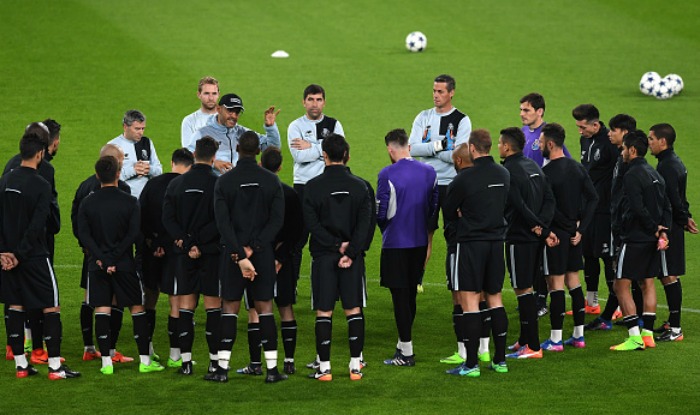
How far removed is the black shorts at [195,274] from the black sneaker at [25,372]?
4.63 ft

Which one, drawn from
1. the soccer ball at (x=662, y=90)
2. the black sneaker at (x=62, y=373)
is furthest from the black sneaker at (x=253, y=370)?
the soccer ball at (x=662, y=90)

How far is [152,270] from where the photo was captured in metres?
10.5

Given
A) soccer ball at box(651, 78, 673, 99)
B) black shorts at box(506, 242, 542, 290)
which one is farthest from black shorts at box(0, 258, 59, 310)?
soccer ball at box(651, 78, 673, 99)

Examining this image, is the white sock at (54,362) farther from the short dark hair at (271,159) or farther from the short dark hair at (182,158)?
the short dark hair at (271,159)

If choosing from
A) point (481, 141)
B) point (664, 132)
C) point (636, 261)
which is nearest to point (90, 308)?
point (481, 141)

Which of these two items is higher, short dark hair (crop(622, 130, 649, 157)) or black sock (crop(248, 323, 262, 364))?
short dark hair (crop(622, 130, 649, 157))

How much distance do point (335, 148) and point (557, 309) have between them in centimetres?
274

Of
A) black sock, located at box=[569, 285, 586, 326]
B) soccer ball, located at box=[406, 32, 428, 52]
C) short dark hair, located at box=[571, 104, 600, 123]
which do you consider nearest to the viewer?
→ black sock, located at box=[569, 285, 586, 326]

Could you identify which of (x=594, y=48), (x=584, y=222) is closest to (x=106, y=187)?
(x=584, y=222)

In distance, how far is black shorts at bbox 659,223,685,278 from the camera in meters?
11.0

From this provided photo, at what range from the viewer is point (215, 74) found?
23234 mm

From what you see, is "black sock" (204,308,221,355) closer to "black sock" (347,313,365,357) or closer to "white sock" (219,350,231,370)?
"white sock" (219,350,231,370)

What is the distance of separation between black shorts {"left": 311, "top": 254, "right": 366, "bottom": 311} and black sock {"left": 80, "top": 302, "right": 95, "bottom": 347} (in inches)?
86.1

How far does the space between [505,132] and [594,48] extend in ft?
51.3
